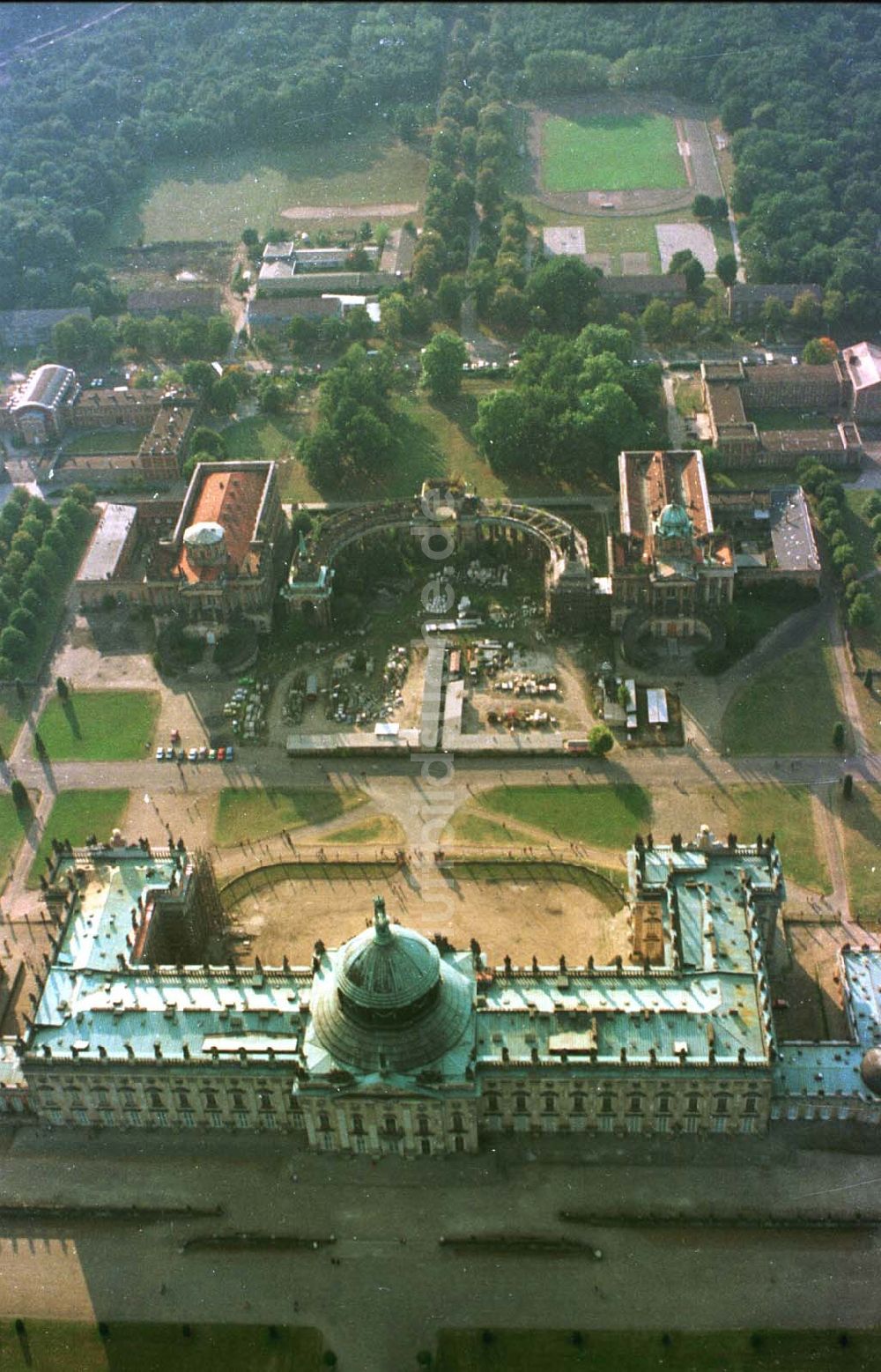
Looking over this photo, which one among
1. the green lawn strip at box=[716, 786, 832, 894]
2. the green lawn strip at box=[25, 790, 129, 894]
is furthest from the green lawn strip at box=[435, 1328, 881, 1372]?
the green lawn strip at box=[25, 790, 129, 894]

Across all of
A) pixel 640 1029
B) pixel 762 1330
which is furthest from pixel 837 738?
pixel 762 1330

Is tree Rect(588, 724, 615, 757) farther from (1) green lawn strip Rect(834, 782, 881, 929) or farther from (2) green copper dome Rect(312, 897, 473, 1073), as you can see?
(2) green copper dome Rect(312, 897, 473, 1073)

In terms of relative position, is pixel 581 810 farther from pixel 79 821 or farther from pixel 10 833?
pixel 10 833

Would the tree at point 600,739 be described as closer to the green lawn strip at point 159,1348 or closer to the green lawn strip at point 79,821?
the green lawn strip at point 79,821

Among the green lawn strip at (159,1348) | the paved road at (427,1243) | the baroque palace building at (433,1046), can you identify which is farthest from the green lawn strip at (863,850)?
the green lawn strip at (159,1348)

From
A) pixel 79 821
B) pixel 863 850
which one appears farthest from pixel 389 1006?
pixel 863 850
